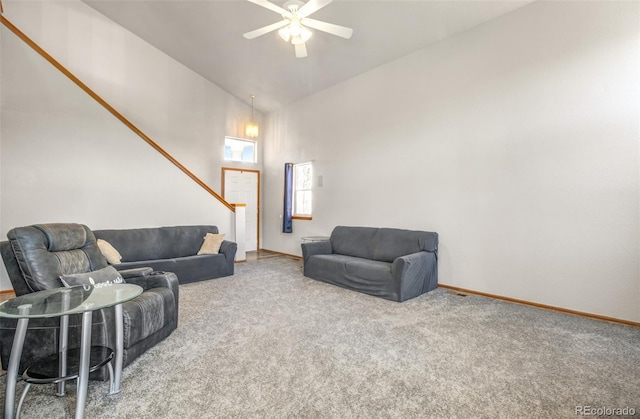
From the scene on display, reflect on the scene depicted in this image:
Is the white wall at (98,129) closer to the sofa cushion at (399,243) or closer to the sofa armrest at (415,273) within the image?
the sofa cushion at (399,243)

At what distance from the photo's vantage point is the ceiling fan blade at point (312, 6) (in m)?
2.88

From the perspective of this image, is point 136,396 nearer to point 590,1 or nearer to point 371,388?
point 371,388

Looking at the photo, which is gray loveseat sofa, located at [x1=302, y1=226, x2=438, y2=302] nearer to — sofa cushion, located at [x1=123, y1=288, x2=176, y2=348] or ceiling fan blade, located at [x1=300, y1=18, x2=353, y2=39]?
sofa cushion, located at [x1=123, y1=288, x2=176, y2=348]

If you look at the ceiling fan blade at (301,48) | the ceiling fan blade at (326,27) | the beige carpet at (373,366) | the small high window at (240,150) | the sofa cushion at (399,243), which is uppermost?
the ceiling fan blade at (326,27)

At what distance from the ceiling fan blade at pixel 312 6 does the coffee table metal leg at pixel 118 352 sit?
291cm

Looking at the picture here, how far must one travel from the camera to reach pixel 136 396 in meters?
1.87

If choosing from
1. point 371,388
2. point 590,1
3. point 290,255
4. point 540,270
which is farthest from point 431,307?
point 290,255

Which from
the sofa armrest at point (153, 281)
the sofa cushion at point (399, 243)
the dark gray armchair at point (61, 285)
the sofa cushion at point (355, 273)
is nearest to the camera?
the dark gray armchair at point (61, 285)

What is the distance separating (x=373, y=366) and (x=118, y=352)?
5.46ft

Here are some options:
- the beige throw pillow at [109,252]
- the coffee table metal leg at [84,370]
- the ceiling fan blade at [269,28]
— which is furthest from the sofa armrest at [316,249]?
the coffee table metal leg at [84,370]

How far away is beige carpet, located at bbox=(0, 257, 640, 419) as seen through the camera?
5.85 ft

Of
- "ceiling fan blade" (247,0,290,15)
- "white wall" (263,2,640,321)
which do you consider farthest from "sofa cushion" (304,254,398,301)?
"ceiling fan blade" (247,0,290,15)

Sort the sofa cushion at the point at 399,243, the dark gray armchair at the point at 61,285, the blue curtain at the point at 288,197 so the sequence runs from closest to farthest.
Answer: the dark gray armchair at the point at 61,285
the sofa cushion at the point at 399,243
the blue curtain at the point at 288,197

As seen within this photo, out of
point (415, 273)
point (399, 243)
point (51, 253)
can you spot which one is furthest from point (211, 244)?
point (415, 273)
